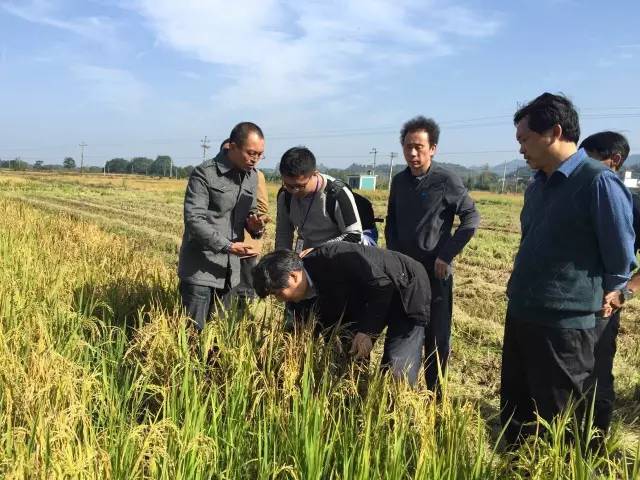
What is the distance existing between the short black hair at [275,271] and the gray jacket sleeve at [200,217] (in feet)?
2.75

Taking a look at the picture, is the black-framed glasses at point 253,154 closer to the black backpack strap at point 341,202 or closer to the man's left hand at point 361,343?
the black backpack strap at point 341,202

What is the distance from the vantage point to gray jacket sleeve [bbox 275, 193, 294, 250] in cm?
336

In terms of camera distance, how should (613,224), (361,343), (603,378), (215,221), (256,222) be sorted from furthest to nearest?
(256,222) < (215,221) < (603,378) < (361,343) < (613,224)

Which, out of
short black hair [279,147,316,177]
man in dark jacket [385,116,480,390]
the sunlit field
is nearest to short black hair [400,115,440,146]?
man in dark jacket [385,116,480,390]

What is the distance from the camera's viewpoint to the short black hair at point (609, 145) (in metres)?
2.87

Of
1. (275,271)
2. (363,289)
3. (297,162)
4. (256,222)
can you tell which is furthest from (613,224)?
(256,222)

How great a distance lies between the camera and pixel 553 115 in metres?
2.20

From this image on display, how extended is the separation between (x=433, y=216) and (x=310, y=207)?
0.75 meters

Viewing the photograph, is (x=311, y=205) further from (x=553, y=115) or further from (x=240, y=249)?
(x=553, y=115)

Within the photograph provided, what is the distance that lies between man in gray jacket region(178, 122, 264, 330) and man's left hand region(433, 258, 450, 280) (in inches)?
45.1

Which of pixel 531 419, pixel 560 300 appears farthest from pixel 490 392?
pixel 560 300

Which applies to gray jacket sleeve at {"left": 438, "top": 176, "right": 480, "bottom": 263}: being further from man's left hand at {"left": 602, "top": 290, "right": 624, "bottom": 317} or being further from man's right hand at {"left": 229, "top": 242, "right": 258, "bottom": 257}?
man's right hand at {"left": 229, "top": 242, "right": 258, "bottom": 257}

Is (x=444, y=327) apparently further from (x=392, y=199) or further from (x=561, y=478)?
(x=561, y=478)

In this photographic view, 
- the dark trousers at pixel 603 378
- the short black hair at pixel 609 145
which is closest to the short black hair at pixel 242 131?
the short black hair at pixel 609 145
